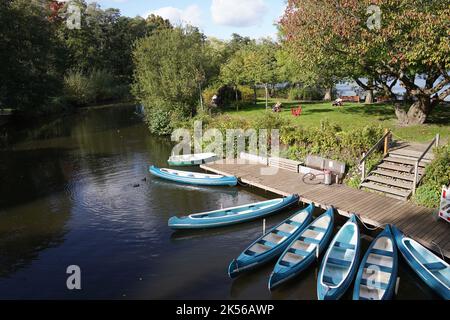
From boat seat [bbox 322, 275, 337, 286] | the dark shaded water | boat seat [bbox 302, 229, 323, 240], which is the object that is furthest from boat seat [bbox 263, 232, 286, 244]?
boat seat [bbox 322, 275, 337, 286]

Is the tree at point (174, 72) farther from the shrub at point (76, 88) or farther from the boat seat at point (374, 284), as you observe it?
the shrub at point (76, 88)

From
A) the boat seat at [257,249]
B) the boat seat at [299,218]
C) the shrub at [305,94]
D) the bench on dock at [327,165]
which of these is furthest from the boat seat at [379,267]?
the shrub at [305,94]

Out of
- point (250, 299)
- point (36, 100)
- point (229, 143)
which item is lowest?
point (250, 299)

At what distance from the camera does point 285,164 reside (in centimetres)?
2306

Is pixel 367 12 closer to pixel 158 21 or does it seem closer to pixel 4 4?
pixel 4 4

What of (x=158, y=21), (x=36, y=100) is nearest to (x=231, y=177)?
(x=36, y=100)

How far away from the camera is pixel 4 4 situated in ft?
147

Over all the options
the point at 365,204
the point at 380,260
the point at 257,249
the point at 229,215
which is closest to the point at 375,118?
the point at 365,204

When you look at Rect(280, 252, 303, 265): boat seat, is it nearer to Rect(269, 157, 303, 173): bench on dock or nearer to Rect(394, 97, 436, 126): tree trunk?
Rect(269, 157, 303, 173): bench on dock

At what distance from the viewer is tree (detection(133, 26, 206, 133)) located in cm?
3844
